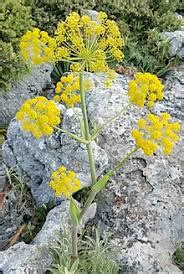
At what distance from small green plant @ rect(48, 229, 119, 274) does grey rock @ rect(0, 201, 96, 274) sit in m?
0.05

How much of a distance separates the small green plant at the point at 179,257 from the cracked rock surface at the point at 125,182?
4cm

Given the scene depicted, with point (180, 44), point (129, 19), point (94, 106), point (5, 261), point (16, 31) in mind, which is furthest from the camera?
point (129, 19)

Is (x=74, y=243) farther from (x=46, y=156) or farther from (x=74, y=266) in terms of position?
(x=46, y=156)

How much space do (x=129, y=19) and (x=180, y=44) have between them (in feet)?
2.49

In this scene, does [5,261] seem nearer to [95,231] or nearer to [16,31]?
[95,231]

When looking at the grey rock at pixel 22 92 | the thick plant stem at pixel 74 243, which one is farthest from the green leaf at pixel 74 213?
the grey rock at pixel 22 92

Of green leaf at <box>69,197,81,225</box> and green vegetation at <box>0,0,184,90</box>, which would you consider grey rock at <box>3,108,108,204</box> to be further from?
green vegetation at <box>0,0,184,90</box>

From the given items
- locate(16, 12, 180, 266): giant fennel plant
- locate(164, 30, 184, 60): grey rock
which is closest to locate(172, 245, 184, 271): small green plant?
locate(16, 12, 180, 266): giant fennel plant

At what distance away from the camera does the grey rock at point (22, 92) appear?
16.9ft

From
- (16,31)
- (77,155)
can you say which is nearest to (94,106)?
(77,155)

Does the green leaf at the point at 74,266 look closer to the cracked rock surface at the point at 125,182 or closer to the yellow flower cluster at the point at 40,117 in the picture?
the cracked rock surface at the point at 125,182

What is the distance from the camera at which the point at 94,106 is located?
15.6 feet

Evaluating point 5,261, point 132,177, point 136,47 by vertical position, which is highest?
point 136,47

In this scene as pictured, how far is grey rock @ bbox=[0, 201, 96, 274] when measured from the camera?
3609mm
